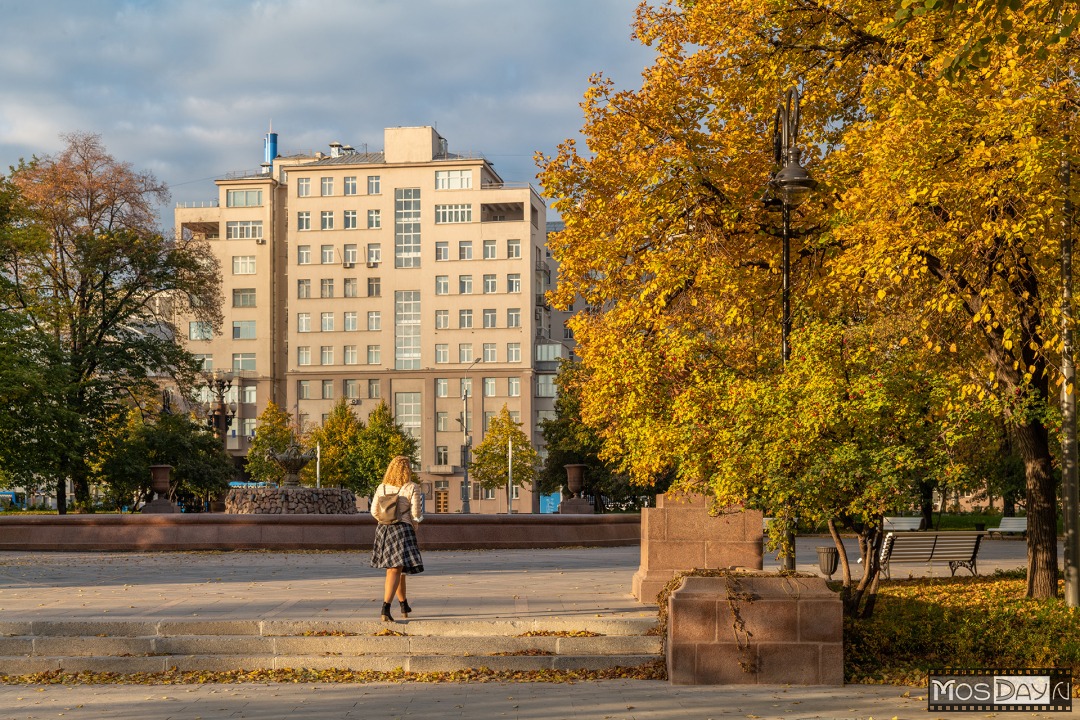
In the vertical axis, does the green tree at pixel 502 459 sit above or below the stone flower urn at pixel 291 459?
below

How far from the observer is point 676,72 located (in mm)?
19891

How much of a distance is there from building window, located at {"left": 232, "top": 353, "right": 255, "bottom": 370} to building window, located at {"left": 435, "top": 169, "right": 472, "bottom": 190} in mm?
20273

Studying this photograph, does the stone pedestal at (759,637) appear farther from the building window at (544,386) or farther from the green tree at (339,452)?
the building window at (544,386)

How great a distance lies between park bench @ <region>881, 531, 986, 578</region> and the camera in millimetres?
18062

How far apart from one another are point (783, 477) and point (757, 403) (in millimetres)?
839

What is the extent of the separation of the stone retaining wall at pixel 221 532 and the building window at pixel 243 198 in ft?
238

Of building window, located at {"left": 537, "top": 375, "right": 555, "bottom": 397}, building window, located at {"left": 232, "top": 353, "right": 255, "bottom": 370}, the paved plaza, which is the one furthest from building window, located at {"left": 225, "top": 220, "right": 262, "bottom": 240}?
the paved plaza

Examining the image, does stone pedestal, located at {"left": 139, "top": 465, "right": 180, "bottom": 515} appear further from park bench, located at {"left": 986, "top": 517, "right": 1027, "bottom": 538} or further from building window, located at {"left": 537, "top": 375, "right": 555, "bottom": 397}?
building window, located at {"left": 537, "top": 375, "right": 555, "bottom": 397}

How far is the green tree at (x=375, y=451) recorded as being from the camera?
7744cm

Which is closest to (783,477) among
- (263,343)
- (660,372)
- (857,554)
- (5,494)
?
(660,372)

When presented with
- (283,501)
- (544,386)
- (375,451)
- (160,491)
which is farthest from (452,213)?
(283,501)

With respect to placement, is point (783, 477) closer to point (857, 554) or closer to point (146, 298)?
point (857, 554)

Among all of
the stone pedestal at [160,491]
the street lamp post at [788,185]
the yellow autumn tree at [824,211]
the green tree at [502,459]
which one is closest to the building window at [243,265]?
the green tree at [502,459]

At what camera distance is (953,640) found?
11633 mm
